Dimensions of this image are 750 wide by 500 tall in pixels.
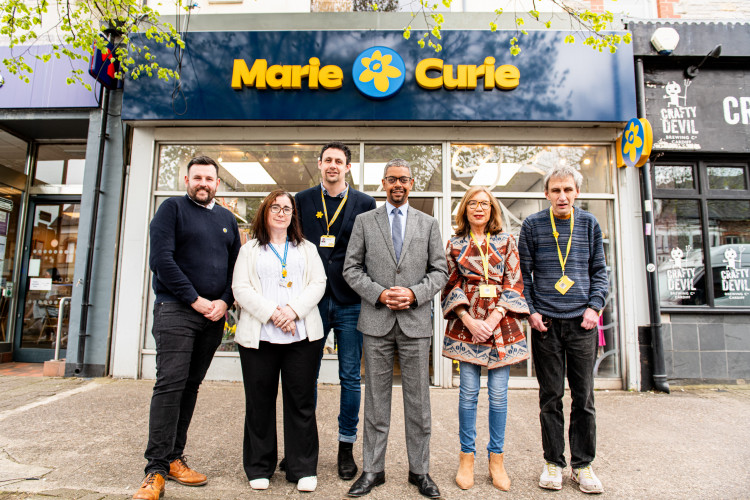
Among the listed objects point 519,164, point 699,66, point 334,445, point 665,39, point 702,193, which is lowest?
point 334,445

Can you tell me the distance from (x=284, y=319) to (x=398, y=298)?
0.79 metres

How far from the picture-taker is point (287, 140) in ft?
19.9

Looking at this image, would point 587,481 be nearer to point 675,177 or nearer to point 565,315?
point 565,315

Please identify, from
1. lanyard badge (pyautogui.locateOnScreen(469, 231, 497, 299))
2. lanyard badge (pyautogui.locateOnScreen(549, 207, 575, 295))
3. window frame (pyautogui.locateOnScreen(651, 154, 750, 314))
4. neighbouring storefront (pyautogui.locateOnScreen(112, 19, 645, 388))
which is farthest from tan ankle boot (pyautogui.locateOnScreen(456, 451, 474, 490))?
window frame (pyautogui.locateOnScreen(651, 154, 750, 314))

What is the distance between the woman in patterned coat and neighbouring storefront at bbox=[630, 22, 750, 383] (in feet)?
14.1

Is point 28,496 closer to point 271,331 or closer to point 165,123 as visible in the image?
point 271,331

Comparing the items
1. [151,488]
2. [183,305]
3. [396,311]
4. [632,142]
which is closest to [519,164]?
[632,142]

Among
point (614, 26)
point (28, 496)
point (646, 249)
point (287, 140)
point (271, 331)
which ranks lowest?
point (28, 496)

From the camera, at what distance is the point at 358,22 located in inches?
234

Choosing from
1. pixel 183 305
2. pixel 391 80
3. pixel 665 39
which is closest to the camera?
pixel 183 305

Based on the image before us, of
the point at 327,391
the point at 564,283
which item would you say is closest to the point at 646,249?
the point at 564,283

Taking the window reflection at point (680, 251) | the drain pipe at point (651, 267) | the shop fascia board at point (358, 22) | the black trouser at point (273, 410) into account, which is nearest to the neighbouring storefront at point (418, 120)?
the drain pipe at point (651, 267)

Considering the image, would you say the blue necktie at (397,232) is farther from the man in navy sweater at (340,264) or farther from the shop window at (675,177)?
the shop window at (675,177)

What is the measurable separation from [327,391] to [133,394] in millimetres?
2399
